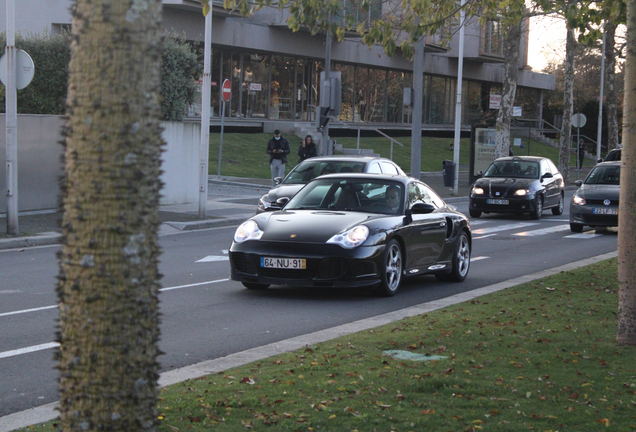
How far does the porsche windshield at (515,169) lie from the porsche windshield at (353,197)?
1366 cm

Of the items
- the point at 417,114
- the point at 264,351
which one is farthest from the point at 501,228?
the point at 264,351

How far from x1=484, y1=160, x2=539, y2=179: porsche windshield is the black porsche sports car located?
12.6 metres

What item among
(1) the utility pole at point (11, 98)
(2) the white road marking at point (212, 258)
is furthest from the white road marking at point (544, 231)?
(1) the utility pole at point (11, 98)

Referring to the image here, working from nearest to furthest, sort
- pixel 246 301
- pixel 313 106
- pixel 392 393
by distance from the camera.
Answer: pixel 392 393 → pixel 246 301 → pixel 313 106

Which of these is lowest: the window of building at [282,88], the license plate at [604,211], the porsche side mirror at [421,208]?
the license plate at [604,211]

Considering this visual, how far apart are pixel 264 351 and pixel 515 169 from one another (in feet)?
60.8

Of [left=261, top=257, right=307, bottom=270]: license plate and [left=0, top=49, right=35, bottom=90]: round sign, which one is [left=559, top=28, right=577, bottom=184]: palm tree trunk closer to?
[left=0, top=49, right=35, bottom=90]: round sign

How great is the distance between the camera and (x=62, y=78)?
72.2ft

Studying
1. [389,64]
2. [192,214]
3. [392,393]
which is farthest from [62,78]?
[389,64]

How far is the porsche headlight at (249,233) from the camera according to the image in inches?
413

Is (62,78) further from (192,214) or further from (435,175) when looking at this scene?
(435,175)

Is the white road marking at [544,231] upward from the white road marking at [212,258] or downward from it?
upward

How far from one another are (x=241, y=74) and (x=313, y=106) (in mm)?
6203

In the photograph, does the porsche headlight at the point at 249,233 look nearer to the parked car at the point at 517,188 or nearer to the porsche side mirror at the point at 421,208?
the porsche side mirror at the point at 421,208
